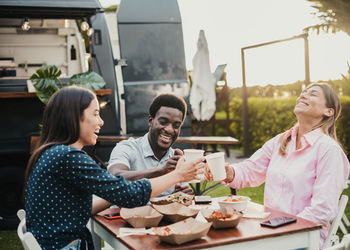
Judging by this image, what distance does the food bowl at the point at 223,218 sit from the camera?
80.8 inches

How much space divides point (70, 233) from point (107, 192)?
0.94 ft

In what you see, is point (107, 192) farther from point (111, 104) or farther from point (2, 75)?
point (2, 75)

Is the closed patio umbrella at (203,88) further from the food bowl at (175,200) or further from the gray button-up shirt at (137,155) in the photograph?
the food bowl at (175,200)

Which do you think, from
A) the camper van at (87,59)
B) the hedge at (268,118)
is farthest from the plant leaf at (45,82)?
the hedge at (268,118)

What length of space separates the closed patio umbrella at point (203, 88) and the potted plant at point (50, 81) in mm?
3328

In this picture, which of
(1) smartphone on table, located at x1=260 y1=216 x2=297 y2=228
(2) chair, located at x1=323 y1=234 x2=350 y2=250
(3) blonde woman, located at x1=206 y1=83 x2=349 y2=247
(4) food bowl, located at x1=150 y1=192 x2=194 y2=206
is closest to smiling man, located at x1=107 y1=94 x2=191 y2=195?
(4) food bowl, located at x1=150 y1=192 x2=194 y2=206

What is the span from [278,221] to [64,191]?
105cm

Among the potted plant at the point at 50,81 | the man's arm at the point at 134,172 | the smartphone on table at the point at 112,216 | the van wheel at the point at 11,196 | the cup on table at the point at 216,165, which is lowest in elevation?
the van wheel at the point at 11,196

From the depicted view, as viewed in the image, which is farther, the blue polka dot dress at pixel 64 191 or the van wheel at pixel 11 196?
the van wheel at pixel 11 196

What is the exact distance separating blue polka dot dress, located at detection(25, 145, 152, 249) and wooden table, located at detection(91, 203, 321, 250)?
0.63ft

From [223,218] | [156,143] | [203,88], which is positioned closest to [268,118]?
[203,88]

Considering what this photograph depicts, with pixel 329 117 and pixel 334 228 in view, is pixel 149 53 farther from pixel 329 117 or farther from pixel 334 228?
pixel 334 228

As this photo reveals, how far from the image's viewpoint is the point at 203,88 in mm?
8484

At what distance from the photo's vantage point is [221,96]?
1187 centimetres
